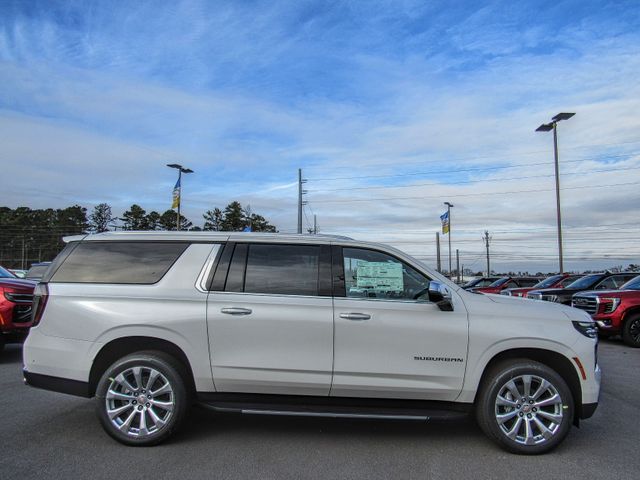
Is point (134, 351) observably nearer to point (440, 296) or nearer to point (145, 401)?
point (145, 401)

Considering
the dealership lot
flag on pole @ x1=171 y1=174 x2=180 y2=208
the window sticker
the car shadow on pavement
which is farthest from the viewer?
flag on pole @ x1=171 y1=174 x2=180 y2=208

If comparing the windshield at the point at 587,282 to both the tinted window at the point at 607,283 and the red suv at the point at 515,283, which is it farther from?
the red suv at the point at 515,283

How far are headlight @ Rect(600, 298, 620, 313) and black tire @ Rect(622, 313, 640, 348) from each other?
386 mm

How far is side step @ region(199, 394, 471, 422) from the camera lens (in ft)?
14.9

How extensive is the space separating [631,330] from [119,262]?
1124 cm

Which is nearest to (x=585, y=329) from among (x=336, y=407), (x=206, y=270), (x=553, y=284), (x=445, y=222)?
(x=336, y=407)

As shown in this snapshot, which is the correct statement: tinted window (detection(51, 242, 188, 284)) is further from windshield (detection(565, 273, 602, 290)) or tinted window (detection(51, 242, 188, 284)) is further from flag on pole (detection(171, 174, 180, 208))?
flag on pole (detection(171, 174, 180, 208))

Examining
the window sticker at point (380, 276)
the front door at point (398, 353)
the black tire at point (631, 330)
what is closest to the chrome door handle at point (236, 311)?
the front door at point (398, 353)

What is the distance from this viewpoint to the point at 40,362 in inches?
187

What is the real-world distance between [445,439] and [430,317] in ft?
4.07

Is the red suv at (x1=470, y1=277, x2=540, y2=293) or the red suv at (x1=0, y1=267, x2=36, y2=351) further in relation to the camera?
the red suv at (x1=470, y1=277, x2=540, y2=293)

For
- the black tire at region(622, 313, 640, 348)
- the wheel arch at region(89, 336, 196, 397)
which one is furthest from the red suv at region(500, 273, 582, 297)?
the wheel arch at region(89, 336, 196, 397)

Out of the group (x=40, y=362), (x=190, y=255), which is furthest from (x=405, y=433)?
(x=40, y=362)

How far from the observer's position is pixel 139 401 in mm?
4645
